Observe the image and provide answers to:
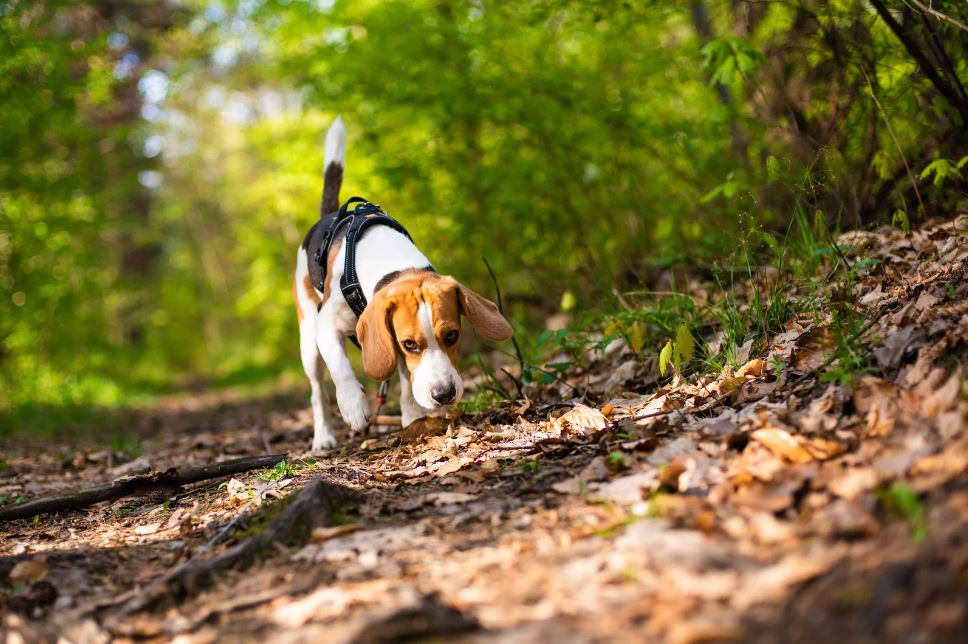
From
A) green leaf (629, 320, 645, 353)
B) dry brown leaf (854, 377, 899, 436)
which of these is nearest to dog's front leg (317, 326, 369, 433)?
green leaf (629, 320, 645, 353)

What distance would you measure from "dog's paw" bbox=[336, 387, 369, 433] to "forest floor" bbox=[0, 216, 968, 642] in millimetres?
207

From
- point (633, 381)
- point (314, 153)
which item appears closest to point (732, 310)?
point (633, 381)

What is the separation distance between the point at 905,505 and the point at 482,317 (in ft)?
7.83

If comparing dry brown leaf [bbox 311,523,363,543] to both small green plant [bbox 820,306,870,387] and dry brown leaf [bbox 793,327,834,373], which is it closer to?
small green plant [bbox 820,306,870,387]

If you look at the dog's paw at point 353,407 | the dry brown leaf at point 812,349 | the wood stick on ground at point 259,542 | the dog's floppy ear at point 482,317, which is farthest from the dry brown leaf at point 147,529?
the dry brown leaf at point 812,349

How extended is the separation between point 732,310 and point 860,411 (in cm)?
138

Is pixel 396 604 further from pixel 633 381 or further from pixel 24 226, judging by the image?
pixel 24 226

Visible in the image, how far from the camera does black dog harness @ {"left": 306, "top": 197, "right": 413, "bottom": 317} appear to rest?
4.39 metres

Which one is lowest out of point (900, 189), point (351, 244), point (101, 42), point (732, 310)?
point (732, 310)

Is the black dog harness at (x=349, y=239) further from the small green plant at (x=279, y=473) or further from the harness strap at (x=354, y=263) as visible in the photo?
the small green plant at (x=279, y=473)

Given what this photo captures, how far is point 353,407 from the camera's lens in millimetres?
4395

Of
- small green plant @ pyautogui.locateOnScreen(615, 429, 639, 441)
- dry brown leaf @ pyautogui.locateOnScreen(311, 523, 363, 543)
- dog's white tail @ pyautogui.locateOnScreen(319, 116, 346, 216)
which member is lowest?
small green plant @ pyautogui.locateOnScreen(615, 429, 639, 441)

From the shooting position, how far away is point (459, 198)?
26.4ft

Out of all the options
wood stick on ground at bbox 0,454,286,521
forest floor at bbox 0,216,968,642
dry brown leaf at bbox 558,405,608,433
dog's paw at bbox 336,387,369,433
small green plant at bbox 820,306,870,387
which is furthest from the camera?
dog's paw at bbox 336,387,369,433
